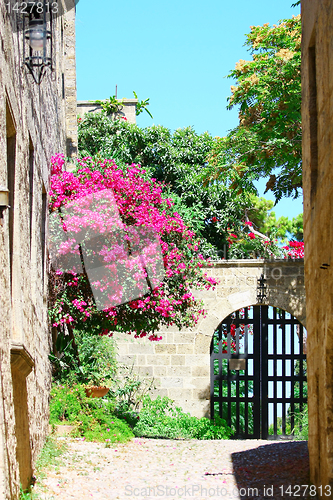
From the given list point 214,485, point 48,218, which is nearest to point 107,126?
point 48,218

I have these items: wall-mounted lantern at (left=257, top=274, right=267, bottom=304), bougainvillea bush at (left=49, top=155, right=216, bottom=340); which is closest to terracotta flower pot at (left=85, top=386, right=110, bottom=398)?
bougainvillea bush at (left=49, top=155, right=216, bottom=340)

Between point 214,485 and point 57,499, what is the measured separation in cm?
163

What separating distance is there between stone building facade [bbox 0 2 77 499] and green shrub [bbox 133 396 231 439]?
2727mm

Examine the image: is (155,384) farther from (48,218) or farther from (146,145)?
(146,145)

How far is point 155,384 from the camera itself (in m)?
11.2

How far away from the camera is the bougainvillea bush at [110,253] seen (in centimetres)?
792

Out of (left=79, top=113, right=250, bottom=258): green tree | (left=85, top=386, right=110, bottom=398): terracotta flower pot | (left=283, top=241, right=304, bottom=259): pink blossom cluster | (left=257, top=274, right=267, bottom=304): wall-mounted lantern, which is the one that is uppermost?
(left=79, top=113, right=250, bottom=258): green tree

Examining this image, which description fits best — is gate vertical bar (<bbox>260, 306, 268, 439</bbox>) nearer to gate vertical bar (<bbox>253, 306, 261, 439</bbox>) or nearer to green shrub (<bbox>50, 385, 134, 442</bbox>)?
gate vertical bar (<bbox>253, 306, 261, 439</bbox>)

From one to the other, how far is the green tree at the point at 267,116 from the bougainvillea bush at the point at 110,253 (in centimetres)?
273

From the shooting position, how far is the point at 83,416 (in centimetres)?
796

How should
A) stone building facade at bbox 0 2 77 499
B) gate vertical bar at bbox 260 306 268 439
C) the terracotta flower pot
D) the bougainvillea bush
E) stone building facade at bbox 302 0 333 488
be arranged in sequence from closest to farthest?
stone building facade at bbox 0 2 77 499 < stone building facade at bbox 302 0 333 488 < the bougainvillea bush < the terracotta flower pot < gate vertical bar at bbox 260 306 268 439

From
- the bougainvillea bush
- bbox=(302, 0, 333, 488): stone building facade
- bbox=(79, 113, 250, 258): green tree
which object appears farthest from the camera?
bbox=(79, 113, 250, 258): green tree

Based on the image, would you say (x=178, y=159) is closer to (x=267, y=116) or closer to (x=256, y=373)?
(x=267, y=116)

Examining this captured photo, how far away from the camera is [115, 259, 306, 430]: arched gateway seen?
440 inches
